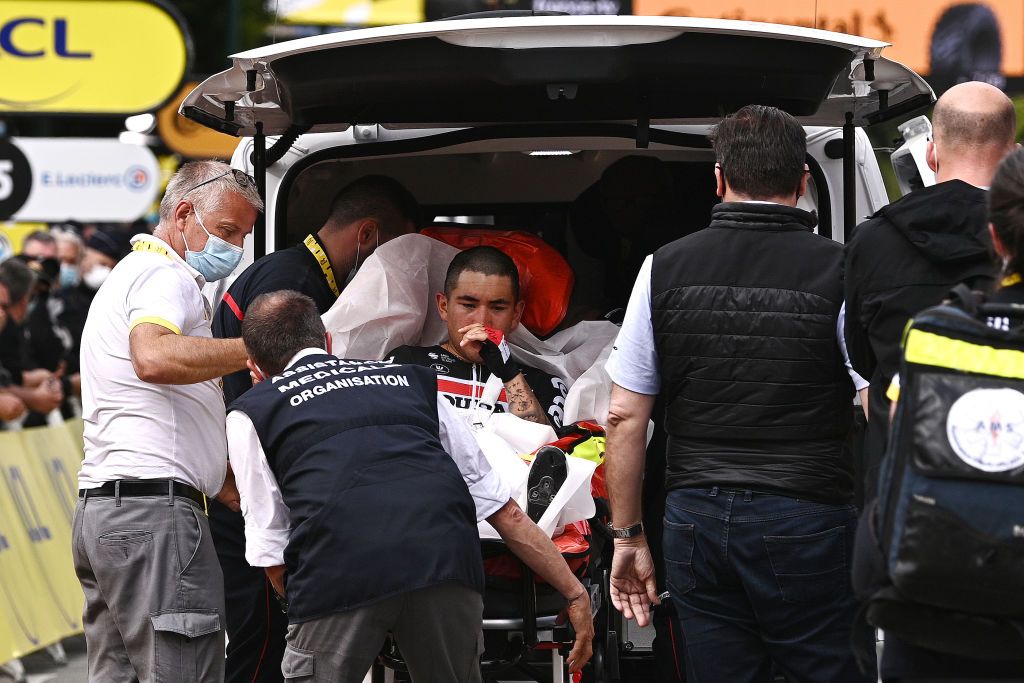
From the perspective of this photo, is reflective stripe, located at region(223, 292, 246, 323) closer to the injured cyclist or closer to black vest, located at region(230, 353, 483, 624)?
the injured cyclist

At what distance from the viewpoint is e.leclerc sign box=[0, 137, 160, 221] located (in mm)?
16719

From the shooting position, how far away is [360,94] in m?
4.09

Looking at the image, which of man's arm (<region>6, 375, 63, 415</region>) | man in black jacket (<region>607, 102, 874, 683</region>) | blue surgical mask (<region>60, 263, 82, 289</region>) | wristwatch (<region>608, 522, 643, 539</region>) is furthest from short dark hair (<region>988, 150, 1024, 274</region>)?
blue surgical mask (<region>60, 263, 82, 289</region>)

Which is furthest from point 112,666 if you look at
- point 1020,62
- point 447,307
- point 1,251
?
point 1020,62

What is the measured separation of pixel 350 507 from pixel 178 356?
2.71ft

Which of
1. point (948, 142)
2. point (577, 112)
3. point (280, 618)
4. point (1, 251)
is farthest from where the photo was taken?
point (1, 251)

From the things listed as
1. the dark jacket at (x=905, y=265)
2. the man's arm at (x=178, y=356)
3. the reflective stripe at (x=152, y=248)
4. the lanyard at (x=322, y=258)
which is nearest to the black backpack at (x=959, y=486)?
the dark jacket at (x=905, y=265)

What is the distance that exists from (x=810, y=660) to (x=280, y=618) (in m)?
1.99

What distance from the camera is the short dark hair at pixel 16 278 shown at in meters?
8.49

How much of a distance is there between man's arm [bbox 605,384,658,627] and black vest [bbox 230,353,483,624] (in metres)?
0.40

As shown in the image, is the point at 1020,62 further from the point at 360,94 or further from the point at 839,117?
the point at 360,94

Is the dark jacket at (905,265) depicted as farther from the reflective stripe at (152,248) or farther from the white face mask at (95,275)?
the white face mask at (95,275)

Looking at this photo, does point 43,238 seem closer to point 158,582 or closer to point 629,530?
point 158,582

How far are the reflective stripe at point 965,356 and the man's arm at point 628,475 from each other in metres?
1.09
